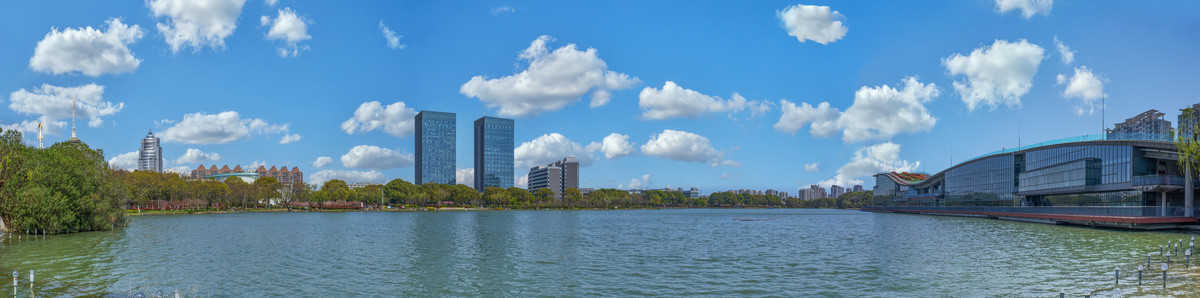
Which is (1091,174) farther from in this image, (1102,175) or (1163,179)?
(1163,179)

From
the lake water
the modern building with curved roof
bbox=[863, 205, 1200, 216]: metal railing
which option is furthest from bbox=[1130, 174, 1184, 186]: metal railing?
the lake water

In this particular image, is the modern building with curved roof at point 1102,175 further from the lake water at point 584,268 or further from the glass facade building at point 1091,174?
the lake water at point 584,268

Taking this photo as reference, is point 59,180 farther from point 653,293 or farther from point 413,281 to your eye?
point 653,293

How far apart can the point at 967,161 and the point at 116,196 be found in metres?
188

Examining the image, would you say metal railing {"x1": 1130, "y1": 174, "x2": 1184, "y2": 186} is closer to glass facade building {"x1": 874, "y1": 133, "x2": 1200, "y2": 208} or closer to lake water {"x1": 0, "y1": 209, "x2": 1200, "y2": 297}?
glass facade building {"x1": 874, "y1": 133, "x2": 1200, "y2": 208}

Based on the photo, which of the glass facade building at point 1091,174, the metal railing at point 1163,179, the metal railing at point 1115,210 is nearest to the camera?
the metal railing at point 1115,210

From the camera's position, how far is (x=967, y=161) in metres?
177

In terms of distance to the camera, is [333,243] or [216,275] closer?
[216,275]

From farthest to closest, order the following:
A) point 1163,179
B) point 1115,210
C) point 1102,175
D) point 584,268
Answer: point 1102,175, point 1115,210, point 1163,179, point 584,268

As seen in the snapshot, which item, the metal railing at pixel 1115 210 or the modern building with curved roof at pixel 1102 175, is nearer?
the metal railing at pixel 1115 210

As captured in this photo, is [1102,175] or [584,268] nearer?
[584,268]

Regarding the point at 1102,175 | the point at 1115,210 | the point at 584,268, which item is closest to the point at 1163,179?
the point at 1115,210

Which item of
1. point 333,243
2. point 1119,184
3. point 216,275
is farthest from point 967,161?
point 216,275

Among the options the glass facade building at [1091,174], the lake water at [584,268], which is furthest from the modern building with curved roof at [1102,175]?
the lake water at [584,268]
